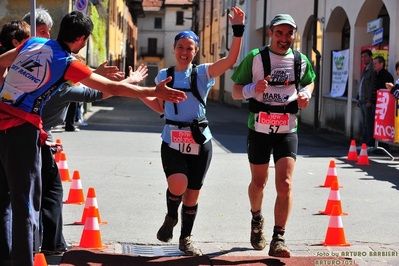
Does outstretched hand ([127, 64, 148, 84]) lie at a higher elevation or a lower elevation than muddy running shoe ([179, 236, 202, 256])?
higher

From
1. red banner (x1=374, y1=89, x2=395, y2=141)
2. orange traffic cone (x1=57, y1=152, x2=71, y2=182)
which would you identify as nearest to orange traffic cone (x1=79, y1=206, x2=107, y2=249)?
orange traffic cone (x1=57, y1=152, x2=71, y2=182)

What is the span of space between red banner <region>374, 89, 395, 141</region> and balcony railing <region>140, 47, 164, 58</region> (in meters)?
90.3

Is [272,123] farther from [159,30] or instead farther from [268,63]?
[159,30]

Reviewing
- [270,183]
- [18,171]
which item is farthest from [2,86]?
[270,183]

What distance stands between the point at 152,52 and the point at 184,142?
329 ft

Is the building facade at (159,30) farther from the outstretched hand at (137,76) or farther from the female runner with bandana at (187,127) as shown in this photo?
the outstretched hand at (137,76)

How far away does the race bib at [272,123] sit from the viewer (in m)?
6.96

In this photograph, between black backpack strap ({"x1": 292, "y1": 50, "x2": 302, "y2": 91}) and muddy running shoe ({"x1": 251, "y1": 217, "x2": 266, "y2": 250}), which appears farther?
muddy running shoe ({"x1": 251, "y1": 217, "x2": 266, "y2": 250})

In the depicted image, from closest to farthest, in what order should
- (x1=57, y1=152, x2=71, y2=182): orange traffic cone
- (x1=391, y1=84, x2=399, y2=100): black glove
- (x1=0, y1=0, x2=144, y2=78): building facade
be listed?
(x1=57, y1=152, x2=71, y2=182): orange traffic cone
(x1=391, y1=84, x2=399, y2=100): black glove
(x1=0, y1=0, x2=144, y2=78): building facade

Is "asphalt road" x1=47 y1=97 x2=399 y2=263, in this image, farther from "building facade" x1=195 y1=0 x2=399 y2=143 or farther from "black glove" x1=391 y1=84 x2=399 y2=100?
"building facade" x1=195 y1=0 x2=399 y2=143

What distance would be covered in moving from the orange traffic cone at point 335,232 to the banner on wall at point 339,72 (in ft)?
50.2

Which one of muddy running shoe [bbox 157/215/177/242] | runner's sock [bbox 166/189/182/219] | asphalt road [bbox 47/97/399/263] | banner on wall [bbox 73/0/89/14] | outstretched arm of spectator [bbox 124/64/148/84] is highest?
banner on wall [bbox 73/0/89/14]

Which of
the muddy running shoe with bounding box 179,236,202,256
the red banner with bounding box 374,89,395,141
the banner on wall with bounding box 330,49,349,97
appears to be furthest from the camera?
the banner on wall with bounding box 330,49,349,97

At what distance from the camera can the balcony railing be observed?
4181 inches
